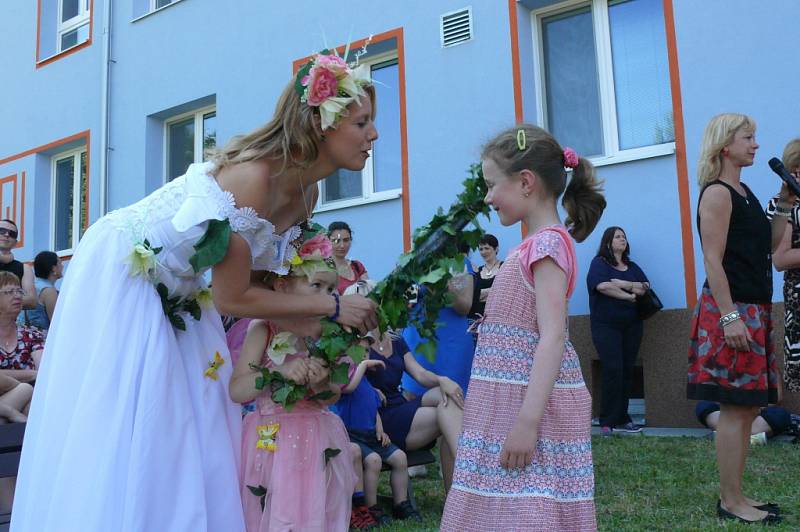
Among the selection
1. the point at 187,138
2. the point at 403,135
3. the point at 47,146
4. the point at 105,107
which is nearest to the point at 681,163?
the point at 403,135

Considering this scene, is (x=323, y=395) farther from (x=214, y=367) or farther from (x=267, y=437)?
(x=214, y=367)

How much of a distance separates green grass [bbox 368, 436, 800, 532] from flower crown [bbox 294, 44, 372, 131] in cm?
245

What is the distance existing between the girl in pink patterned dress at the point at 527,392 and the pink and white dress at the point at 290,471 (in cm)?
50

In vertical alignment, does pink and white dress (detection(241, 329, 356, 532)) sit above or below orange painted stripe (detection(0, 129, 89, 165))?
below

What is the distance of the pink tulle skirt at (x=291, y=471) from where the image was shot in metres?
2.62

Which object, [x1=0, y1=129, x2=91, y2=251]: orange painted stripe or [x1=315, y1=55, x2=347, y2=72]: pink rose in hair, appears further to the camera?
[x1=0, y1=129, x2=91, y2=251]: orange painted stripe

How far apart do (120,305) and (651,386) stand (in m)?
5.25

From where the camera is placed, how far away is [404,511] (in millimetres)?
4367

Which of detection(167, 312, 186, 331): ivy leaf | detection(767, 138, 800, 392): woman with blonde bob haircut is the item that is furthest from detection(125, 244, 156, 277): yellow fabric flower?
detection(767, 138, 800, 392): woman with blonde bob haircut

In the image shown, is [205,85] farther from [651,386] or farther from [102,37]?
[651,386]

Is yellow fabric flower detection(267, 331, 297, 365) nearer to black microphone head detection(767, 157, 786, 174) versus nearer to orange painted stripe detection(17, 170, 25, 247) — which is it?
black microphone head detection(767, 157, 786, 174)

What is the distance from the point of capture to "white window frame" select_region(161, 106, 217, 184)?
34.7 ft

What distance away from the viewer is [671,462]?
511 centimetres

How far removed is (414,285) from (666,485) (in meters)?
2.66
